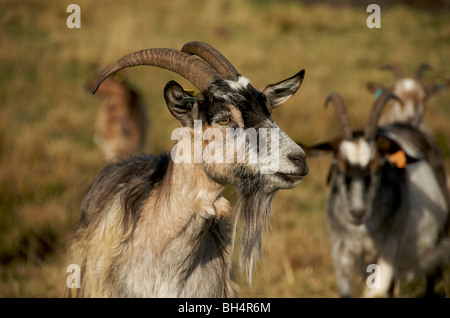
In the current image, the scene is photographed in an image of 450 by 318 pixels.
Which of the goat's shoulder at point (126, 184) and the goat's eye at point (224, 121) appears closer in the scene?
the goat's eye at point (224, 121)

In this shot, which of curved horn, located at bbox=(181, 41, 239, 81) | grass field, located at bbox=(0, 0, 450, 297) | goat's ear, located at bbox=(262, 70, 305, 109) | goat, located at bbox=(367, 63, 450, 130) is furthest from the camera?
goat, located at bbox=(367, 63, 450, 130)

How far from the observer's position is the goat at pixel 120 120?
9703 mm

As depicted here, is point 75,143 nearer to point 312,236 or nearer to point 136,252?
point 312,236

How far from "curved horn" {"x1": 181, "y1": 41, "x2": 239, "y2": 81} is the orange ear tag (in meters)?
2.56

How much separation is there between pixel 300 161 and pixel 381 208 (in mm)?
2704

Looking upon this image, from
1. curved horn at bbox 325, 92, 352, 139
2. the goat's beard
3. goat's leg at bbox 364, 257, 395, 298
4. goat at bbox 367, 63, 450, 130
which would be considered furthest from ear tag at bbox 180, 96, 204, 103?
goat at bbox 367, 63, 450, 130

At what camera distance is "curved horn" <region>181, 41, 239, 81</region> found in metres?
→ 3.22

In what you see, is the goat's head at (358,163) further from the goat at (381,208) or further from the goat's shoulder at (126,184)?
the goat's shoulder at (126,184)

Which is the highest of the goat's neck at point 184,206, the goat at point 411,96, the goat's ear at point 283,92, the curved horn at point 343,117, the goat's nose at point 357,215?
the goat at point 411,96

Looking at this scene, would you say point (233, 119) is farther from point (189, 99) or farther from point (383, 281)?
point (383, 281)

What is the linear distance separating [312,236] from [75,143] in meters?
5.41

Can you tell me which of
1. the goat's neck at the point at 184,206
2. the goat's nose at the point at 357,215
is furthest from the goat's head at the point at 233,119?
the goat's nose at the point at 357,215

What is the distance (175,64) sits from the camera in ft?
10.5

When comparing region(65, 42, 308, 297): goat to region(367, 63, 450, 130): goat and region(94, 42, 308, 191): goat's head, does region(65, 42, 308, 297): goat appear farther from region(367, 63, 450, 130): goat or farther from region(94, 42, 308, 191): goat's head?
region(367, 63, 450, 130): goat
